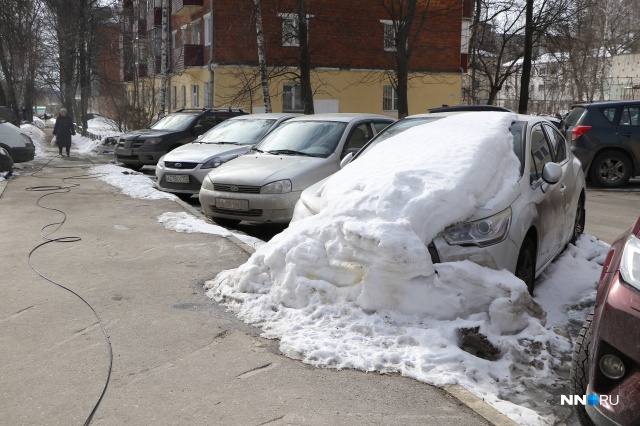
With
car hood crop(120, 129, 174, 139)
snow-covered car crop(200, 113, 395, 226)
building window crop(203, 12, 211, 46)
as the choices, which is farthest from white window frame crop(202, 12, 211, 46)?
snow-covered car crop(200, 113, 395, 226)

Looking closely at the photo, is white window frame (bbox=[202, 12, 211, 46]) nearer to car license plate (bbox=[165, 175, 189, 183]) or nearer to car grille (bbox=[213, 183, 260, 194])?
car license plate (bbox=[165, 175, 189, 183])

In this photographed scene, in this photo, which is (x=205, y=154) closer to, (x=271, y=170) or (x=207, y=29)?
(x=271, y=170)

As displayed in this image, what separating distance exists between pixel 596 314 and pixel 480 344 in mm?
1491

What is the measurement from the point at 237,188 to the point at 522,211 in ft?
15.5

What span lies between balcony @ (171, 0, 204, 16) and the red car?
34.6 metres

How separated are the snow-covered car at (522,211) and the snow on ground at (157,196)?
205 centimetres

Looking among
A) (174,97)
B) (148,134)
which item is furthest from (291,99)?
(148,134)

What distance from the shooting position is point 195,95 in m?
38.0

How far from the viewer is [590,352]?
3479 millimetres

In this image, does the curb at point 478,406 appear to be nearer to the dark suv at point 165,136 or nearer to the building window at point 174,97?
the dark suv at point 165,136

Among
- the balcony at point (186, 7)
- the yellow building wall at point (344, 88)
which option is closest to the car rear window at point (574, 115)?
the yellow building wall at point (344, 88)

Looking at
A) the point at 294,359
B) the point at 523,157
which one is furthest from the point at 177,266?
the point at 523,157

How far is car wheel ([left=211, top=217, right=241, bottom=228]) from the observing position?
33.1 feet

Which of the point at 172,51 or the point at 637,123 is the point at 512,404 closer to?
the point at 637,123
